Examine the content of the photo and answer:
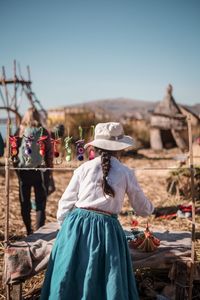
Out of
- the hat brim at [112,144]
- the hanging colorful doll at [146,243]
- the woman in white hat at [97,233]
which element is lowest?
the hanging colorful doll at [146,243]

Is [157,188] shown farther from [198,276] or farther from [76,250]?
[76,250]

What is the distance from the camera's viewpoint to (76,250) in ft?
9.30

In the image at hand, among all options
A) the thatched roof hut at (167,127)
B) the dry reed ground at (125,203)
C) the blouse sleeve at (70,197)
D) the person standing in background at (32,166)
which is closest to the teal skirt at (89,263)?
the blouse sleeve at (70,197)

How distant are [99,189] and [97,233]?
342 mm

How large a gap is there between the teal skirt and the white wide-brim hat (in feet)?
1.80

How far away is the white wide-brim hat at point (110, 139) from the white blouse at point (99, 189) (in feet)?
0.35

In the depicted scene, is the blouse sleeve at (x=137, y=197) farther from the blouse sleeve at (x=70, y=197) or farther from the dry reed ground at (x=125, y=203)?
the blouse sleeve at (x=70, y=197)

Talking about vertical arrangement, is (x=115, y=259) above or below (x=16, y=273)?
above

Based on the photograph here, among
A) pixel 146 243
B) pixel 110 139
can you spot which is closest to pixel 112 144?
pixel 110 139

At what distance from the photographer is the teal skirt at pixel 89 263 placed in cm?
277

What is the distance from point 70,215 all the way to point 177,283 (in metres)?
1.25

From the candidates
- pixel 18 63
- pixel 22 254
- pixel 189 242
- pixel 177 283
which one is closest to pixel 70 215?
pixel 22 254

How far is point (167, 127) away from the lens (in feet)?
63.7

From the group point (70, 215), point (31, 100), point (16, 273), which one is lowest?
point (16, 273)
